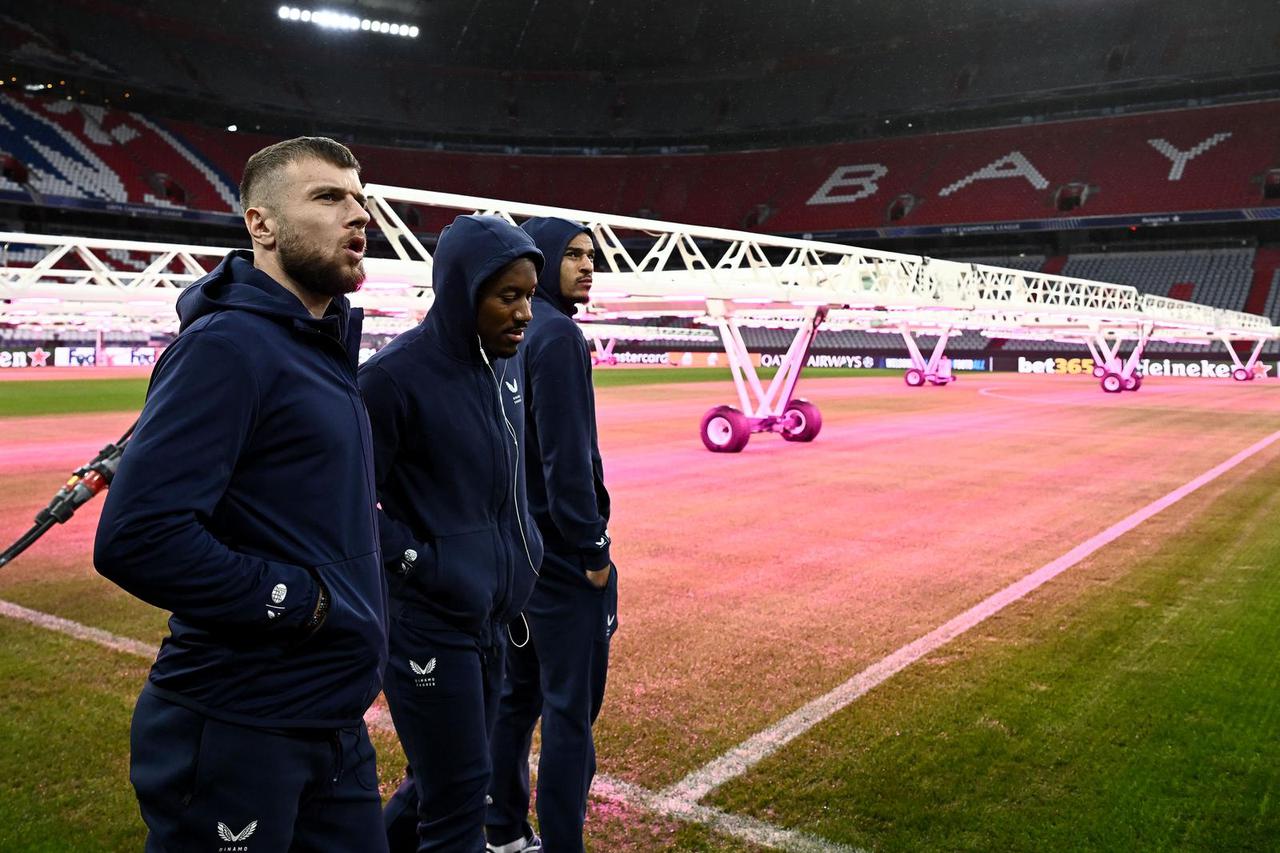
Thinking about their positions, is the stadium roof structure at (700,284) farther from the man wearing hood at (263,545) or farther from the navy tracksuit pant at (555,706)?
the man wearing hood at (263,545)

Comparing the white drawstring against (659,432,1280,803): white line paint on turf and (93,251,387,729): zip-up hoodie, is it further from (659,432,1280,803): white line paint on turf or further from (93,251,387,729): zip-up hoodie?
(659,432,1280,803): white line paint on turf

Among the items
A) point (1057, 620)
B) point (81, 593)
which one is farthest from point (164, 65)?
point (1057, 620)

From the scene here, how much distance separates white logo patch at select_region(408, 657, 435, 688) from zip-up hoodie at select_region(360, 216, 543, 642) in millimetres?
Result: 116

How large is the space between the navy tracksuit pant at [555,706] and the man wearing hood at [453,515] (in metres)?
0.41

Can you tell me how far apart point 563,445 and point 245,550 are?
1357 millimetres

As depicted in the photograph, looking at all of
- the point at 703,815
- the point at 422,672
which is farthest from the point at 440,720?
the point at 703,815

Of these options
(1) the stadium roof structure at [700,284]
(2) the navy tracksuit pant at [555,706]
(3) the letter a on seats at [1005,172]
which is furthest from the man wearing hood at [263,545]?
(3) the letter a on seats at [1005,172]

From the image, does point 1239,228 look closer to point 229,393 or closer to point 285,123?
point 285,123

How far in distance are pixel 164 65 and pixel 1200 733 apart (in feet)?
190

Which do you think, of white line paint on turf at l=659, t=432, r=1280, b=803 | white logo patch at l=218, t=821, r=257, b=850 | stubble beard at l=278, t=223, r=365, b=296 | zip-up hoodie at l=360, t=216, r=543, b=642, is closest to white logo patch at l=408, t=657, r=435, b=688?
zip-up hoodie at l=360, t=216, r=543, b=642

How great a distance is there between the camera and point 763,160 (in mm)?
59906

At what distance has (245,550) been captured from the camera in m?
1.85

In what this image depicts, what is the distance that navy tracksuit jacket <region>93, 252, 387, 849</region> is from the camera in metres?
1.70

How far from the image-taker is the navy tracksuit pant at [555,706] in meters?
2.97
